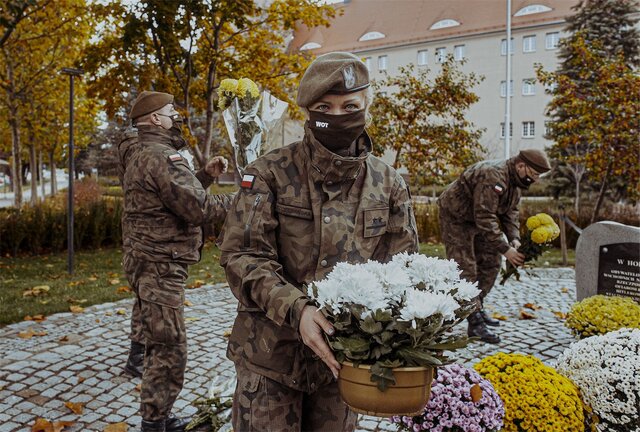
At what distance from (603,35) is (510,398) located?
29571mm

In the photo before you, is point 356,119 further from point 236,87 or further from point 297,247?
point 236,87

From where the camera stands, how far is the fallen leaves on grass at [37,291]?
8.56m

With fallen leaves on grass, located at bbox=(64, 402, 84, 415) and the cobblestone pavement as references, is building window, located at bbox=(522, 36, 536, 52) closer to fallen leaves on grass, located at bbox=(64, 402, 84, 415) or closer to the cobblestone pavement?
the cobblestone pavement

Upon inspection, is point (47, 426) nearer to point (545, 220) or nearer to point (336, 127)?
point (336, 127)

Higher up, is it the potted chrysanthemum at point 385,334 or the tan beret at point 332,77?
the tan beret at point 332,77

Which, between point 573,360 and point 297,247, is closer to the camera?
point 297,247

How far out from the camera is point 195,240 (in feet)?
13.9

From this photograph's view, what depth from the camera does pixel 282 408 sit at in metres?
2.27

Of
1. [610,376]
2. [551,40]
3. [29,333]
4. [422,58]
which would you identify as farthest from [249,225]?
[422,58]

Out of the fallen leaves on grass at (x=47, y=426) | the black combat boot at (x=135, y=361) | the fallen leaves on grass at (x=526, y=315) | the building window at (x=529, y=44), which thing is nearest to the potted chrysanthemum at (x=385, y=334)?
the fallen leaves on grass at (x=47, y=426)

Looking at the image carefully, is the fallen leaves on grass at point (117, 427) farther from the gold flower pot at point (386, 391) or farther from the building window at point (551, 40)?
the building window at point (551, 40)

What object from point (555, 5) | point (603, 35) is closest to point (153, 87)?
point (603, 35)

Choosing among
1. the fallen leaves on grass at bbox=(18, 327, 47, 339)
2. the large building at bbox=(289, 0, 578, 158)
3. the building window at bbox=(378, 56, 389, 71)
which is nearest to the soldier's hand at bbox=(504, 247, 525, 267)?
the fallen leaves on grass at bbox=(18, 327, 47, 339)

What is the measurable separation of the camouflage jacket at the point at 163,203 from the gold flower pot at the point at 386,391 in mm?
2386
